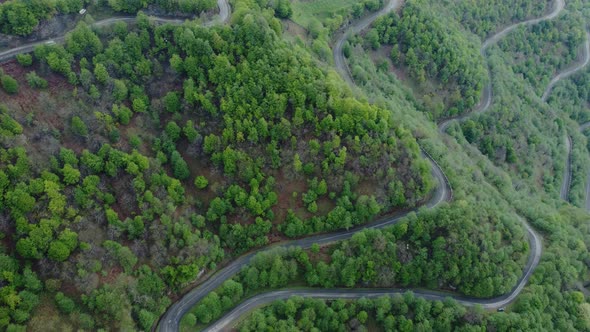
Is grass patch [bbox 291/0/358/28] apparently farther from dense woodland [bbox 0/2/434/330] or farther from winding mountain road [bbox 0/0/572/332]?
dense woodland [bbox 0/2/434/330]

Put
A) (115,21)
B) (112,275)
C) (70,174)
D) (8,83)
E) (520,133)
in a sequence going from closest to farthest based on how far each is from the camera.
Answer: (70,174), (112,275), (8,83), (115,21), (520,133)

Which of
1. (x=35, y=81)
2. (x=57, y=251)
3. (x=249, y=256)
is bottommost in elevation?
(x=249, y=256)

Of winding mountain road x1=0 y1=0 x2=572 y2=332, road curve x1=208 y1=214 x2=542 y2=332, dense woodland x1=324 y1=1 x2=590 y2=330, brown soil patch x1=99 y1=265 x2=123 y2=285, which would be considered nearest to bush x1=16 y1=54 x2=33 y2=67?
winding mountain road x1=0 y1=0 x2=572 y2=332

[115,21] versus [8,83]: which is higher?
[115,21]

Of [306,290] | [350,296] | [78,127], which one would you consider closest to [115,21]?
[78,127]

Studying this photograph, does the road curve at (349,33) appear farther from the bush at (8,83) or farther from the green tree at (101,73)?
the bush at (8,83)

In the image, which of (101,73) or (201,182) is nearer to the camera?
(101,73)

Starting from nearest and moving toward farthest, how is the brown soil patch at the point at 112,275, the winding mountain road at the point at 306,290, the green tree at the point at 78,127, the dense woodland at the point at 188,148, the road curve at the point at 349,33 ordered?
the brown soil patch at the point at 112,275 → the dense woodland at the point at 188,148 → the green tree at the point at 78,127 → the winding mountain road at the point at 306,290 → the road curve at the point at 349,33

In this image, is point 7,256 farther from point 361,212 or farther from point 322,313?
point 361,212

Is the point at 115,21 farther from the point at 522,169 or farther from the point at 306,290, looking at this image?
the point at 522,169

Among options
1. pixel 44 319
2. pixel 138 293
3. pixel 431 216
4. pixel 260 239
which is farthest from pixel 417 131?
pixel 44 319

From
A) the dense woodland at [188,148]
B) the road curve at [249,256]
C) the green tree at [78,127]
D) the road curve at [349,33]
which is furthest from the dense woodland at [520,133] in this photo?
the green tree at [78,127]
